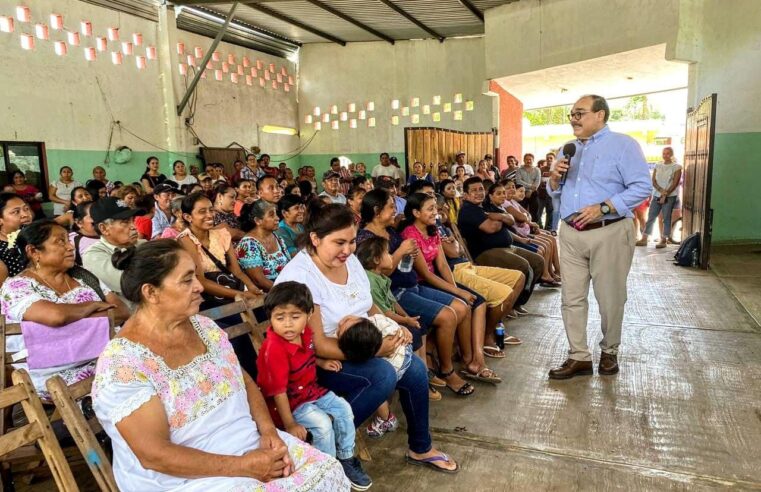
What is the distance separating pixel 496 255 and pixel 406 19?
26.8 feet

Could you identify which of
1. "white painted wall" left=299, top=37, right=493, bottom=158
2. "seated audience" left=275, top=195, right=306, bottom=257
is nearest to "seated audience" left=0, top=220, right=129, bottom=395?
"seated audience" left=275, top=195, right=306, bottom=257

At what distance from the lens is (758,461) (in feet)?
7.66

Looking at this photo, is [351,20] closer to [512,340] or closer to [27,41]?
[27,41]

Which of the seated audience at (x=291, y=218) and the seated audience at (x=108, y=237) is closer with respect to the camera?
the seated audience at (x=108, y=237)

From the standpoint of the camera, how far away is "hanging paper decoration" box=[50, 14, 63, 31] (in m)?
8.06

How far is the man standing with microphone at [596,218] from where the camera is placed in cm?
308

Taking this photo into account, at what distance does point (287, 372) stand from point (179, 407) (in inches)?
22.4

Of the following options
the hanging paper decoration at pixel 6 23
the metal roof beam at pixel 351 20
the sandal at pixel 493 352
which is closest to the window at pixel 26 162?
the hanging paper decoration at pixel 6 23

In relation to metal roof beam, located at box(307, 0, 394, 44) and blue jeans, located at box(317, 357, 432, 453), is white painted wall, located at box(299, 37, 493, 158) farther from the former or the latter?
blue jeans, located at box(317, 357, 432, 453)

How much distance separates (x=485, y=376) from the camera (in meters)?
3.23

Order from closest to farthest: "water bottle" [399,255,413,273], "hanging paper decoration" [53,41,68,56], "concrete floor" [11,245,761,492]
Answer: "concrete floor" [11,245,761,492]
"water bottle" [399,255,413,273]
"hanging paper decoration" [53,41,68,56]

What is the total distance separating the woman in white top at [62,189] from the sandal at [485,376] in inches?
276

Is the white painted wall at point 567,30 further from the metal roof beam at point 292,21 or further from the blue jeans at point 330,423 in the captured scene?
the blue jeans at point 330,423

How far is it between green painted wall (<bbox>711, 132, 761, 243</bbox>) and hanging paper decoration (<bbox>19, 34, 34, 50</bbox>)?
9.87 meters
